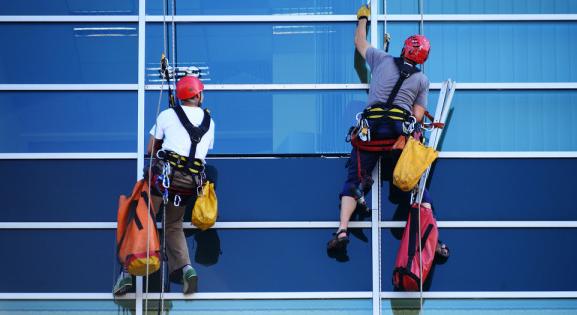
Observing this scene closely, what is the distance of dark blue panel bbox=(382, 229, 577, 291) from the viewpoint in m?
11.5

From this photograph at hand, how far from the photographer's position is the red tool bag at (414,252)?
11195mm

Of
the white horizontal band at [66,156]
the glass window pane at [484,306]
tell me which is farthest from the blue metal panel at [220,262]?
the white horizontal band at [66,156]

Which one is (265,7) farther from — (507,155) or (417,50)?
(507,155)

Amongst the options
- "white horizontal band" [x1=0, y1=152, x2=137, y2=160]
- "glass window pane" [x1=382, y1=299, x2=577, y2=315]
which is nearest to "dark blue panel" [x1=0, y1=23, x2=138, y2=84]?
"white horizontal band" [x1=0, y1=152, x2=137, y2=160]

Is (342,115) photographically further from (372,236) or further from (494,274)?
(494,274)

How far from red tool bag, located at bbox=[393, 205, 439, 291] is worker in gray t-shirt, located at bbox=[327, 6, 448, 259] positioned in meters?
0.16

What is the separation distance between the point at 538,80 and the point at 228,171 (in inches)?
108

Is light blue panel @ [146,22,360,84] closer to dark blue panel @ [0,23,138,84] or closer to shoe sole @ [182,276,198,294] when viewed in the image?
dark blue panel @ [0,23,138,84]

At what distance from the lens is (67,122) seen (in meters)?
11.9

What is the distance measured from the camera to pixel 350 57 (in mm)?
12133

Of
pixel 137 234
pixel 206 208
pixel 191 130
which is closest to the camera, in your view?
pixel 137 234

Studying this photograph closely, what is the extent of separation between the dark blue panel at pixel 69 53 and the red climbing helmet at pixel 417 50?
2302 millimetres

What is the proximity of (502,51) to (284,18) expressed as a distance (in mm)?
1881

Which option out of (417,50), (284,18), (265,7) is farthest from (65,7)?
(417,50)
